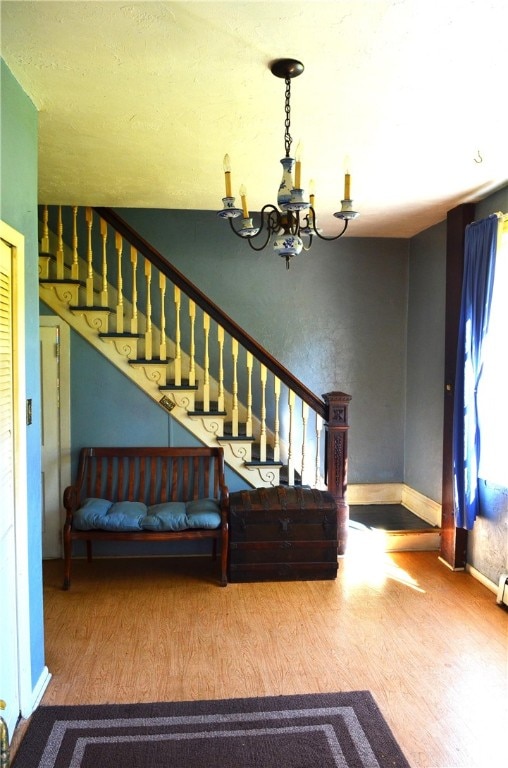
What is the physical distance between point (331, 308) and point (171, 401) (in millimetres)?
2026

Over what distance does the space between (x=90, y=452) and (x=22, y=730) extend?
6.91ft

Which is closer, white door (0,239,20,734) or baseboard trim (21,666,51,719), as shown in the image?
white door (0,239,20,734)

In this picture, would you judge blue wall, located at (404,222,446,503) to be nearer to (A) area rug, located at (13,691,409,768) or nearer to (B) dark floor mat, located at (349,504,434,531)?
(B) dark floor mat, located at (349,504,434,531)

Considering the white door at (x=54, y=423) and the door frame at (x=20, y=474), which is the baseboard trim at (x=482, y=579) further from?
the white door at (x=54, y=423)

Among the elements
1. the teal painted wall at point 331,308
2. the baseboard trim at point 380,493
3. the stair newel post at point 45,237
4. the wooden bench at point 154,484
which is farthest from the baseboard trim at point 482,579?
the stair newel post at point 45,237

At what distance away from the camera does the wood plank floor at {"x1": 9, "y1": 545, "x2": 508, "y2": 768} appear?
2.56 m

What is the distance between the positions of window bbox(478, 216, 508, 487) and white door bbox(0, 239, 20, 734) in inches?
119

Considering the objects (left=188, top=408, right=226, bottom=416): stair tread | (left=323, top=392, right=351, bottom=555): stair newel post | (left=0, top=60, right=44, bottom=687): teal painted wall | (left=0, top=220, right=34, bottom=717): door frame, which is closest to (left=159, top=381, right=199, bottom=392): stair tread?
(left=188, top=408, right=226, bottom=416): stair tread

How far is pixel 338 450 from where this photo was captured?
4352 millimetres

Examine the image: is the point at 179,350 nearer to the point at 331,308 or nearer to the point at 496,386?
the point at 331,308

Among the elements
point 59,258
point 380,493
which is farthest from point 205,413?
point 380,493

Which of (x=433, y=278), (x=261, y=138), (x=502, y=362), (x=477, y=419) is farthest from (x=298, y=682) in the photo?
(x=433, y=278)

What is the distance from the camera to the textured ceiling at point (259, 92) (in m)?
1.91

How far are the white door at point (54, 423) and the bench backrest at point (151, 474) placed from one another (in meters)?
0.19
